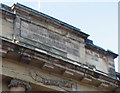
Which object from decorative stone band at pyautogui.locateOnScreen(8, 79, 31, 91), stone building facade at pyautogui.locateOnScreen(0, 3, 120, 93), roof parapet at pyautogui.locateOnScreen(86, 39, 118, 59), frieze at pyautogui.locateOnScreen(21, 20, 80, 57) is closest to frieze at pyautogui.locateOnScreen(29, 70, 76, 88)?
stone building facade at pyautogui.locateOnScreen(0, 3, 120, 93)

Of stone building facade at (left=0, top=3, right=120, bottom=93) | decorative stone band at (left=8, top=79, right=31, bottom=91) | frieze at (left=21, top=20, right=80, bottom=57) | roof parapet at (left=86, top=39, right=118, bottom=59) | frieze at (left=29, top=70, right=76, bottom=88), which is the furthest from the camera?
roof parapet at (left=86, top=39, right=118, bottom=59)

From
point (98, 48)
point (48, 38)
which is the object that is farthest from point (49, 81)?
point (98, 48)

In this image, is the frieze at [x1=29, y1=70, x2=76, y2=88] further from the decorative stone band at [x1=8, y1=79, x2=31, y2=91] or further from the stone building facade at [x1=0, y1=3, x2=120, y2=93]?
the decorative stone band at [x1=8, y1=79, x2=31, y2=91]

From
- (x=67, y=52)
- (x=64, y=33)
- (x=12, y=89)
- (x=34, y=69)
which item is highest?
(x=64, y=33)

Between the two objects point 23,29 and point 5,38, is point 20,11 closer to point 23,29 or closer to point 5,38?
point 23,29

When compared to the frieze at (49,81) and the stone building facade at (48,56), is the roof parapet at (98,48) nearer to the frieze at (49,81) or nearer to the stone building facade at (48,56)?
the stone building facade at (48,56)

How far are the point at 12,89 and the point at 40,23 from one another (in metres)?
4.04

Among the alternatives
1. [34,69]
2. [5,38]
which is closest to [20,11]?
[5,38]

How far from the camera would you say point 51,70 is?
1469 cm

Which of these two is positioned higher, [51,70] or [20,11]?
[20,11]

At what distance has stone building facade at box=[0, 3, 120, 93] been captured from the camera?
13695 millimetres

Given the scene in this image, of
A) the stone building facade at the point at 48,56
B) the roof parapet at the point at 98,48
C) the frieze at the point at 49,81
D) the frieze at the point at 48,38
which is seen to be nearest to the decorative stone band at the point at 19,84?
the stone building facade at the point at 48,56

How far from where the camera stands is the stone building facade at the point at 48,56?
44.9ft

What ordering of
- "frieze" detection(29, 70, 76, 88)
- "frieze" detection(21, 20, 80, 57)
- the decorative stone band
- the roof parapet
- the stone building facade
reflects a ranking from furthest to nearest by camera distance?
the roof parapet < "frieze" detection(21, 20, 80, 57) < "frieze" detection(29, 70, 76, 88) < the stone building facade < the decorative stone band
